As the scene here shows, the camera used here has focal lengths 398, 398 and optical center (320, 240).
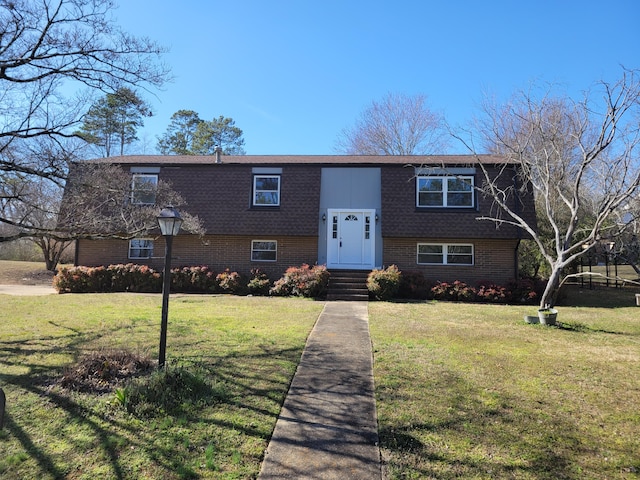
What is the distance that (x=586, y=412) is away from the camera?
14.2 ft

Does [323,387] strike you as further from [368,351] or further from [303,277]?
[303,277]

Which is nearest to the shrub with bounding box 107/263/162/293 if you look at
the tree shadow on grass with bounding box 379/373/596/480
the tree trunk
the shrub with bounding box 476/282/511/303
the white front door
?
the white front door

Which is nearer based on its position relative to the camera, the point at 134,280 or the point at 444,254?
the point at 134,280

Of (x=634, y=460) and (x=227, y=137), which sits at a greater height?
(x=227, y=137)

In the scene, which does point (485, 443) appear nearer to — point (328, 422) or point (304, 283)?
point (328, 422)

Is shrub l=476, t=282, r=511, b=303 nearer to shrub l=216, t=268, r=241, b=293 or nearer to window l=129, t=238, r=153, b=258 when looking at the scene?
shrub l=216, t=268, r=241, b=293

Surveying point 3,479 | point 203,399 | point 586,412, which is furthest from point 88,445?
point 586,412

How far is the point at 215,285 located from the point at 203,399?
11.7 meters

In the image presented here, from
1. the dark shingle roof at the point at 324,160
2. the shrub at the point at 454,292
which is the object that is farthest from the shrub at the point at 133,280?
the shrub at the point at 454,292

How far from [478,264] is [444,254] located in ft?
4.52

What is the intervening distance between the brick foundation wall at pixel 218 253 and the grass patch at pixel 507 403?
849cm

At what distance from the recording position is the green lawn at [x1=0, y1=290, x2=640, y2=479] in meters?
3.22

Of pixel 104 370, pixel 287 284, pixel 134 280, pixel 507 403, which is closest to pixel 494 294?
pixel 287 284

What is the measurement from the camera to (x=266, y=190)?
17.3 m
